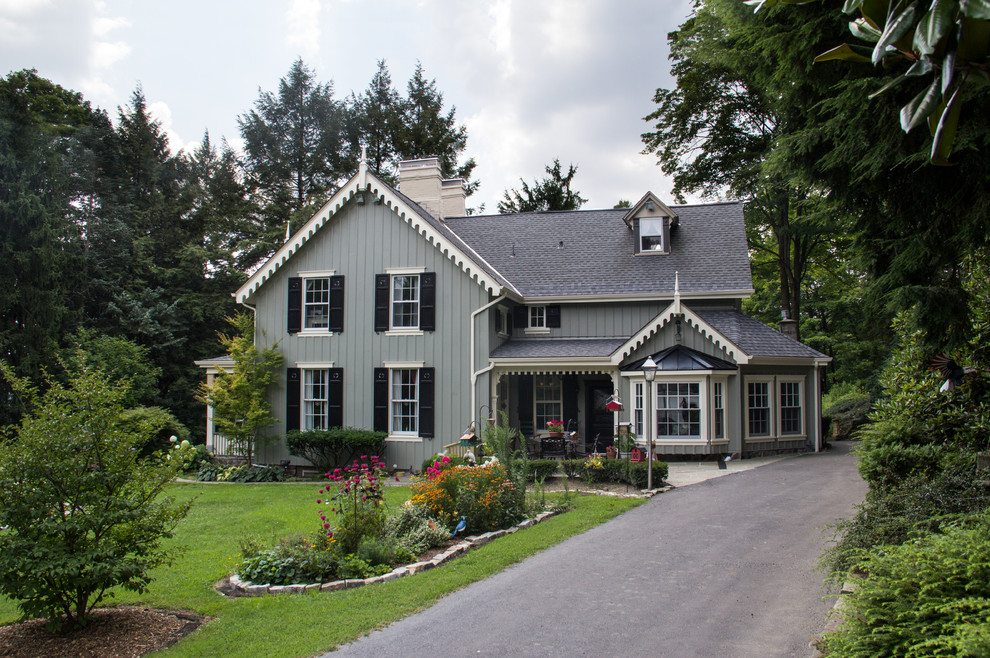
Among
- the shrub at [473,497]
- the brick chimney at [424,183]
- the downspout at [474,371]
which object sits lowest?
the shrub at [473,497]

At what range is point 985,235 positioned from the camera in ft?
23.4

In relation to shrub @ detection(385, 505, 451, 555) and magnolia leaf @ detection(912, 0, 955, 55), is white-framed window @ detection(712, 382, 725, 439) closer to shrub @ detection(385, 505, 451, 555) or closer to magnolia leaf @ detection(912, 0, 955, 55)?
shrub @ detection(385, 505, 451, 555)

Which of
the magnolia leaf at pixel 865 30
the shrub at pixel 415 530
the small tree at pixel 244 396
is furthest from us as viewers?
the small tree at pixel 244 396

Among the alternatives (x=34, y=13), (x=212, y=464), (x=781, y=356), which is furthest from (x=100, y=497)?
(x=34, y=13)

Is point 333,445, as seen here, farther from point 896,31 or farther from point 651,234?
point 896,31

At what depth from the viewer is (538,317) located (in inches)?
827

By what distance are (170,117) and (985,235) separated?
37915mm

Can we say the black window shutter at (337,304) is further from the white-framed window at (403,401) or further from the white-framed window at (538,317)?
the white-framed window at (538,317)

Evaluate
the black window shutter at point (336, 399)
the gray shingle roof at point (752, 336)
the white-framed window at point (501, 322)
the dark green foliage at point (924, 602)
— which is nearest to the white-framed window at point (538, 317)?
the white-framed window at point (501, 322)

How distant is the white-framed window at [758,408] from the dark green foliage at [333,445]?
963 centimetres

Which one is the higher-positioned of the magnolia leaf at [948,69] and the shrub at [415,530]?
the magnolia leaf at [948,69]

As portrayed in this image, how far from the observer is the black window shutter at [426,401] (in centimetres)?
1908

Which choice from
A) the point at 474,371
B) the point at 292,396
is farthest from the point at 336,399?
the point at 474,371

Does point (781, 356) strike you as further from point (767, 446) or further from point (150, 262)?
point (150, 262)
